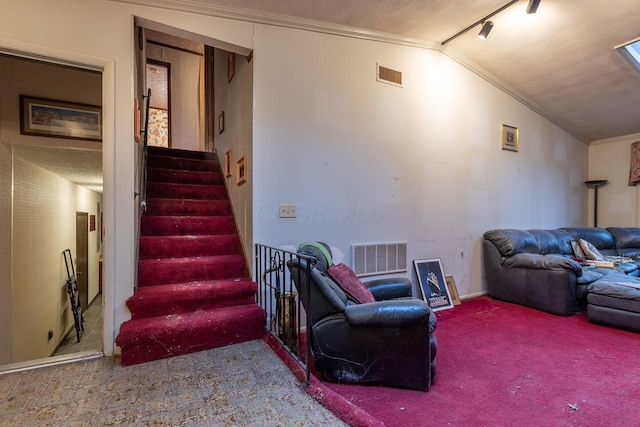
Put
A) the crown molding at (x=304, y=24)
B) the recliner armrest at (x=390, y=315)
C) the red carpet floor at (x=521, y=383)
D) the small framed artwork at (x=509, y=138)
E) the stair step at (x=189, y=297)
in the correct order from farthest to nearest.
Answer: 1. the small framed artwork at (x=509, y=138)
2. the crown molding at (x=304, y=24)
3. the stair step at (x=189, y=297)
4. the recliner armrest at (x=390, y=315)
5. the red carpet floor at (x=521, y=383)

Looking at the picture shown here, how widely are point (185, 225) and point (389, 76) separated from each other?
2.75 metres

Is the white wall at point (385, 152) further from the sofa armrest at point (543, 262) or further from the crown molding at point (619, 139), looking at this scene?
the crown molding at point (619, 139)

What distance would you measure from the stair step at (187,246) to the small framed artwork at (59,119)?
1396 mm

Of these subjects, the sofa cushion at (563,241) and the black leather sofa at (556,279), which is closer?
the black leather sofa at (556,279)

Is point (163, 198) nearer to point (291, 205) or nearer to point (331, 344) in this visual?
point (291, 205)

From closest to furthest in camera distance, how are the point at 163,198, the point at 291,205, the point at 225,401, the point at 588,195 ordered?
the point at 225,401 → the point at 291,205 → the point at 163,198 → the point at 588,195

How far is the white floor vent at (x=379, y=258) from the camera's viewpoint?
3207 millimetres

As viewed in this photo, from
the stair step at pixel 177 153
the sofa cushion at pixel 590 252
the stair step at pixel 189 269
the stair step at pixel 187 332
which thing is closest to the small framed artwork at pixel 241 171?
the stair step at pixel 189 269

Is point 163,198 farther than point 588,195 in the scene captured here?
No

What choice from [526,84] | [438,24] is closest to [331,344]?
[438,24]

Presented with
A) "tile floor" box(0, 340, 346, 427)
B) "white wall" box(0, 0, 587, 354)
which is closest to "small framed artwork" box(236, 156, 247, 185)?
"white wall" box(0, 0, 587, 354)

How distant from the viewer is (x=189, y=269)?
109 inches

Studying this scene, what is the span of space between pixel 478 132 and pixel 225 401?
418cm

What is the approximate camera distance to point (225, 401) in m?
1.71
